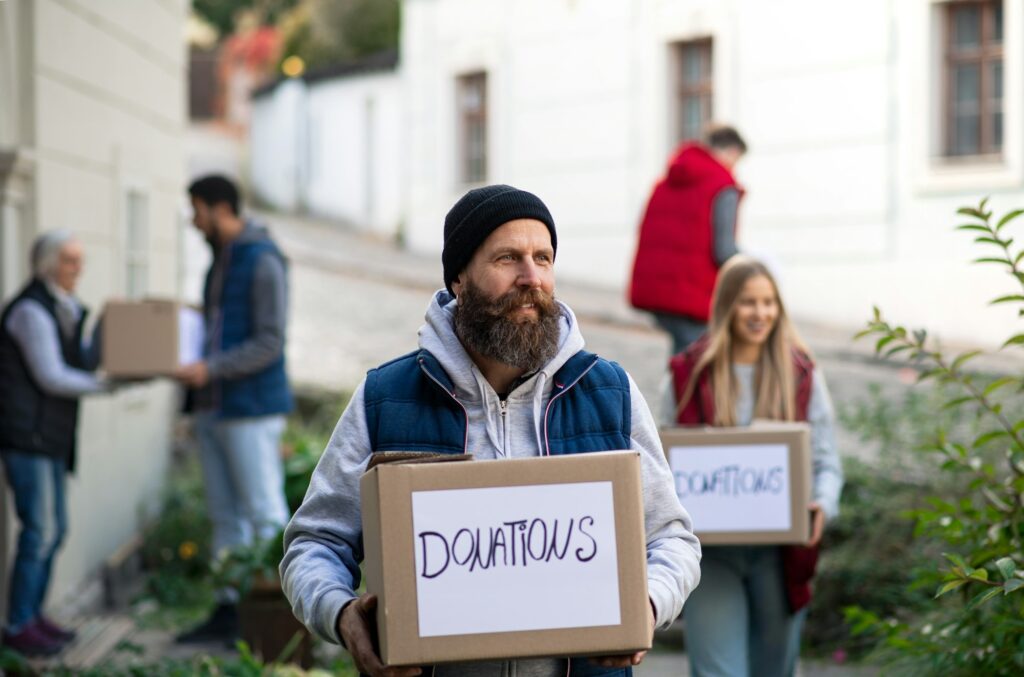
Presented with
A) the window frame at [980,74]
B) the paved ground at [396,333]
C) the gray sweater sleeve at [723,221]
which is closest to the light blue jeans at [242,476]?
the paved ground at [396,333]

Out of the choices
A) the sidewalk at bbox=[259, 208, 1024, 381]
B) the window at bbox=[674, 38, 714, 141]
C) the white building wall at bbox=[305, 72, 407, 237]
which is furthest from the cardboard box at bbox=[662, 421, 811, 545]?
the white building wall at bbox=[305, 72, 407, 237]

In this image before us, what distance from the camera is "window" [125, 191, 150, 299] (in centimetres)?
1056

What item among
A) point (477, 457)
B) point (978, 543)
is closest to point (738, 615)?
point (978, 543)

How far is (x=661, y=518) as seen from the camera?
11.0 feet

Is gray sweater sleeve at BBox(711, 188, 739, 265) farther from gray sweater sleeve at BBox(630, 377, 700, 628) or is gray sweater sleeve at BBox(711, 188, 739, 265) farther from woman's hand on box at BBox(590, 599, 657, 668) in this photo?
woman's hand on box at BBox(590, 599, 657, 668)

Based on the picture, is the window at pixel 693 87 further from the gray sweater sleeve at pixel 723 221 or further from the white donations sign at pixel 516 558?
the white donations sign at pixel 516 558

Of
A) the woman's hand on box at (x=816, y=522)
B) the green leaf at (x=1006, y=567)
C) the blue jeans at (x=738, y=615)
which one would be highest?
the green leaf at (x=1006, y=567)

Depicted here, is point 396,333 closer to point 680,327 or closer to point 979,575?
point 680,327

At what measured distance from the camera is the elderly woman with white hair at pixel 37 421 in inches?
292

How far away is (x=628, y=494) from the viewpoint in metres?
3.02

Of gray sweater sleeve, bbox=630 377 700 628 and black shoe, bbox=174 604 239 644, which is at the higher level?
gray sweater sleeve, bbox=630 377 700 628

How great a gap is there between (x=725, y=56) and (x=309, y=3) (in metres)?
17.8

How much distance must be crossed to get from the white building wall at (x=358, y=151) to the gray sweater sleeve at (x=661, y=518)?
22854 millimetres

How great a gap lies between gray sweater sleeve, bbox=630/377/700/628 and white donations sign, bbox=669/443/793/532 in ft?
5.58
